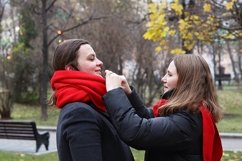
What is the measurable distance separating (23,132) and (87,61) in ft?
32.2

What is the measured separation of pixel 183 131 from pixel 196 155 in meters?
0.16

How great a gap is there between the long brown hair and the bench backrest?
9.30m

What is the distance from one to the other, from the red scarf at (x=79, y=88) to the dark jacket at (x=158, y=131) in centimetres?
6

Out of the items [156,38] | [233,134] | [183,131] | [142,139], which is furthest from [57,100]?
[233,134]

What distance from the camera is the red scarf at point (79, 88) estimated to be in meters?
2.53

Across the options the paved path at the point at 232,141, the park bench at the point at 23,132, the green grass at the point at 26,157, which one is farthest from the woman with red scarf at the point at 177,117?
the paved path at the point at 232,141

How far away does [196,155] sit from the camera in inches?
103

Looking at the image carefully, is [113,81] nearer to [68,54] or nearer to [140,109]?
[68,54]

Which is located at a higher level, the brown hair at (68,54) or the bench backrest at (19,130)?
the brown hair at (68,54)

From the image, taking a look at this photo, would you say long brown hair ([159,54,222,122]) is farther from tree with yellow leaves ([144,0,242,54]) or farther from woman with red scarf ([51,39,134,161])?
tree with yellow leaves ([144,0,242,54])

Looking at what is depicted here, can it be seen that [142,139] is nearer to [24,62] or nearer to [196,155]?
[196,155]

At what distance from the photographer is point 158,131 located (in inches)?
98.8

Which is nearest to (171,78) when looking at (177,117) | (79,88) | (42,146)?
(177,117)

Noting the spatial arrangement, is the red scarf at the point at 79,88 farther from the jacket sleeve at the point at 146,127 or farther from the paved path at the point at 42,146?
the paved path at the point at 42,146
